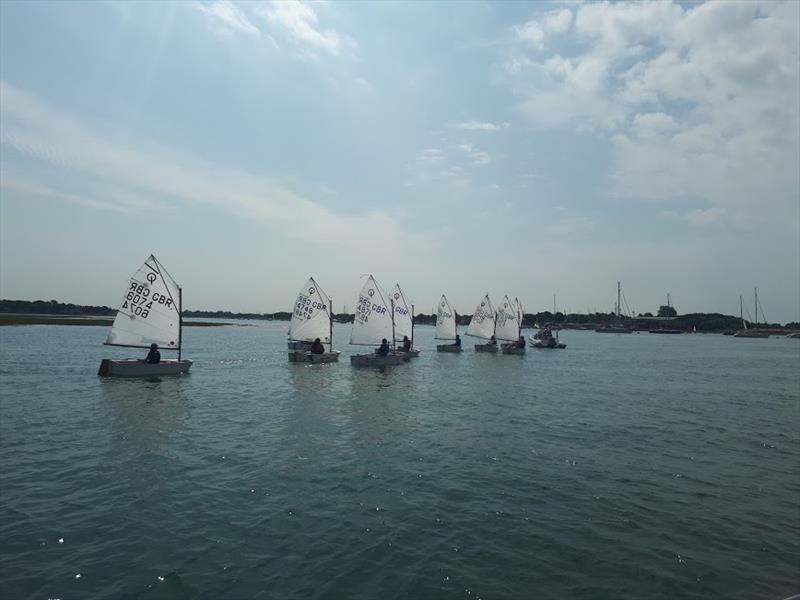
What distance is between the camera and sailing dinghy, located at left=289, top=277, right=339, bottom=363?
5034 cm

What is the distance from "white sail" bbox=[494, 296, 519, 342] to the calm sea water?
157 feet

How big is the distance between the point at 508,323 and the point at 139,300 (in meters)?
54.4

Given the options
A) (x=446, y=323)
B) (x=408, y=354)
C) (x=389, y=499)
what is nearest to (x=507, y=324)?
(x=446, y=323)

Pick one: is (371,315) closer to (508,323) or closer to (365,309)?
(365,309)

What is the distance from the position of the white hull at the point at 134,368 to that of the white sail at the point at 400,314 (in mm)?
26335

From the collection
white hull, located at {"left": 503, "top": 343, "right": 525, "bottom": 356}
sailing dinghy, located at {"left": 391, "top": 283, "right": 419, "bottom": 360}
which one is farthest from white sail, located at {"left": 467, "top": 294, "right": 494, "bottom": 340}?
sailing dinghy, located at {"left": 391, "top": 283, "right": 419, "bottom": 360}

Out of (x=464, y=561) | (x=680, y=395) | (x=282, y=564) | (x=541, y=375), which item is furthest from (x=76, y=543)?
(x=541, y=375)

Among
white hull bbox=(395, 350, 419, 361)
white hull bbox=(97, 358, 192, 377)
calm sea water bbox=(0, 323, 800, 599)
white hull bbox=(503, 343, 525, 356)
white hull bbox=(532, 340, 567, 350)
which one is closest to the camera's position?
calm sea water bbox=(0, 323, 800, 599)

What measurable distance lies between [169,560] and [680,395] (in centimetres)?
3648

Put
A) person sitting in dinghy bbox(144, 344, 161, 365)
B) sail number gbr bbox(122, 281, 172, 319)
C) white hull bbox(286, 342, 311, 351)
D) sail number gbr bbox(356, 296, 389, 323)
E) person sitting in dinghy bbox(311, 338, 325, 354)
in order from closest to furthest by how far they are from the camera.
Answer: person sitting in dinghy bbox(144, 344, 161, 365) < sail number gbr bbox(122, 281, 172, 319) < person sitting in dinghy bbox(311, 338, 325, 354) < sail number gbr bbox(356, 296, 389, 323) < white hull bbox(286, 342, 311, 351)

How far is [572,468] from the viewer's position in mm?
17031

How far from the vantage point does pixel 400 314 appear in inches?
2347

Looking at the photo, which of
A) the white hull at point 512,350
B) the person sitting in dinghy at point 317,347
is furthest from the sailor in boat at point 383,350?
the white hull at point 512,350

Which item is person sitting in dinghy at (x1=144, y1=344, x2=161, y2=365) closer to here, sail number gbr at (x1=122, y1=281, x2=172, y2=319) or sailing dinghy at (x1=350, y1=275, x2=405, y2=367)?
sail number gbr at (x1=122, y1=281, x2=172, y2=319)
